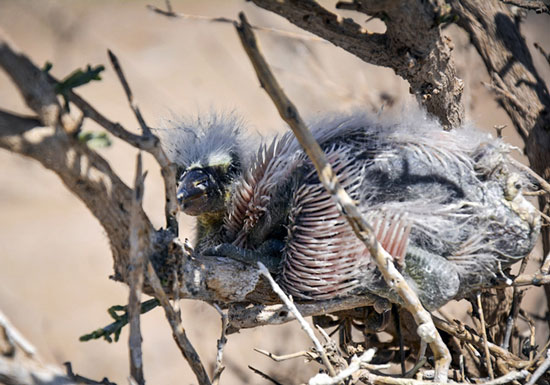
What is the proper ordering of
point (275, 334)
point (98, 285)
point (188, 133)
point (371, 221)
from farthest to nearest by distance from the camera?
point (98, 285)
point (275, 334)
point (188, 133)
point (371, 221)

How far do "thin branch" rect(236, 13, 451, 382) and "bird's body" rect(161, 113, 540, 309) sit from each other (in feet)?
0.49

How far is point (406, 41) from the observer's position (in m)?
1.24

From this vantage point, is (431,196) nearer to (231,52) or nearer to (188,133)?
(188,133)

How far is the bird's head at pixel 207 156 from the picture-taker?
1.32 meters

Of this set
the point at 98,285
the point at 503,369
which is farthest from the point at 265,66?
the point at 98,285

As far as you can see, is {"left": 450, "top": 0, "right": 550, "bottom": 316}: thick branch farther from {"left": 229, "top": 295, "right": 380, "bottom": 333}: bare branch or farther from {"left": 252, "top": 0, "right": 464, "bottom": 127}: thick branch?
{"left": 229, "top": 295, "right": 380, "bottom": 333}: bare branch

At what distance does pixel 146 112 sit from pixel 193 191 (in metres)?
2.49

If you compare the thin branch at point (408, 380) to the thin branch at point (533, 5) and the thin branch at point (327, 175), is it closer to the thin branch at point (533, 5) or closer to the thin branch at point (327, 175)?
the thin branch at point (327, 175)

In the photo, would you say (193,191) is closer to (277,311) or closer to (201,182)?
(201,182)

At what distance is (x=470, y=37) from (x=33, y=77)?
53.7 inches

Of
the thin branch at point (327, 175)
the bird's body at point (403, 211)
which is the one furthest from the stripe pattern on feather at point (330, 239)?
the thin branch at point (327, 175)

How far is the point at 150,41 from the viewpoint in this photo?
4508 millimetres

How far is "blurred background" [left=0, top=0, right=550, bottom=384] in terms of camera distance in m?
2.39

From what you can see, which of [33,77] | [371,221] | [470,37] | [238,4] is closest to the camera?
[33,77]
